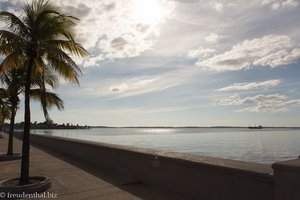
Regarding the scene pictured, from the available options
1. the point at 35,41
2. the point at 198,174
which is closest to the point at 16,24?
the point at 35,41

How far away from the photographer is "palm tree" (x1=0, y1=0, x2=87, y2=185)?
872 centimetres

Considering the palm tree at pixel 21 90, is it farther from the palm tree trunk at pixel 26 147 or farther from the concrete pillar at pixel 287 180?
the concrete pillar at pixel 287 180

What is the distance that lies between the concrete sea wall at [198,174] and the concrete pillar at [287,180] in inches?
4.0

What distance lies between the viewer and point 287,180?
14.9 feet

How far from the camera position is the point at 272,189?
211 inches

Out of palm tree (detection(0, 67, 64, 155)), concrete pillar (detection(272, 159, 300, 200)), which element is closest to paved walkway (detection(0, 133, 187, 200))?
palm tree (detection(0, 67, 64, 155))

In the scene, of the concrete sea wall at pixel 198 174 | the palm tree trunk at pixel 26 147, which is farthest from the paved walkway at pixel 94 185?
the palm tree trunk at pixel 26 147

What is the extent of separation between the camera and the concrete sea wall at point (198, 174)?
572cm

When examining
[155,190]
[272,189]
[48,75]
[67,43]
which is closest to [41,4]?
[67,43]

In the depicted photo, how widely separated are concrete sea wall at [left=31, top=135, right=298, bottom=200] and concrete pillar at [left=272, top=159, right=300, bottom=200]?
0.10 m

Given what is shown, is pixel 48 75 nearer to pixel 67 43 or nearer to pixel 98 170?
pixel 67 43

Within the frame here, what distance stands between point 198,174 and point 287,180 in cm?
277

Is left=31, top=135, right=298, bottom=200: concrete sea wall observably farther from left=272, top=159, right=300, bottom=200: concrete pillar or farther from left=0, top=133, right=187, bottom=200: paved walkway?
left=0, top=133, right=187, bottom=200: paved walkway

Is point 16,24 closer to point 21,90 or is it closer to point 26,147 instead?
point 26,147
